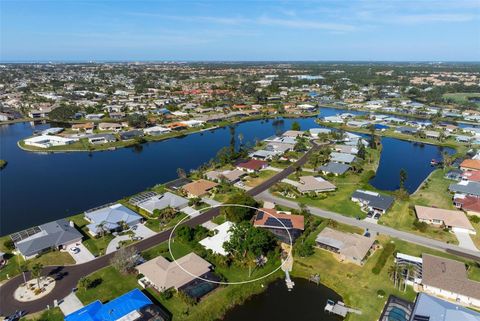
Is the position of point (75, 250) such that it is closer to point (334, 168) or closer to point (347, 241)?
point (347, 241)

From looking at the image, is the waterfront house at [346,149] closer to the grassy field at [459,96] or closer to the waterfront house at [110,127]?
the waterfront house at [110,127]

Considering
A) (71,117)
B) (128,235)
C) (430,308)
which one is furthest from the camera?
(71,117)

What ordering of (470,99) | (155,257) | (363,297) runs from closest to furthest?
1. (363,297)
2. (155,257)
3. (470,99)

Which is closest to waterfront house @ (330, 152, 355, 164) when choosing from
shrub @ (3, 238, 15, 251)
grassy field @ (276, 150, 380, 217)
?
grassy field @ (276, 150, 380, 217)

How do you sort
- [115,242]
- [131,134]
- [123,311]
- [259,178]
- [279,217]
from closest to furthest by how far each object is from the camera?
[123,311], [115,242], [279,217], [259,178], [131,134]

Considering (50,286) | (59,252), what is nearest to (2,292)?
(50,286)

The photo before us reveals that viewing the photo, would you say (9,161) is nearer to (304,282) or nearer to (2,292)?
(2,292)

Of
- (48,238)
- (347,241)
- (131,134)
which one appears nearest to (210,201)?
(347,241)

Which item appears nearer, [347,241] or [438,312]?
[438,312]
